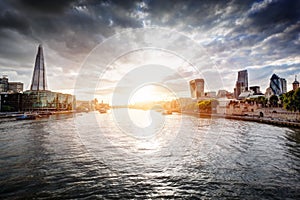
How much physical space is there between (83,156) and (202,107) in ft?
299

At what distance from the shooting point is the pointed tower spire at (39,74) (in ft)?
460

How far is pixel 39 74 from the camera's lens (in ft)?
466

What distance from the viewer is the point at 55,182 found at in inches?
442

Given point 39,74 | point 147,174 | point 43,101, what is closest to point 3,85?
point 39,74

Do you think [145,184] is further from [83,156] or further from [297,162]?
[297,162]

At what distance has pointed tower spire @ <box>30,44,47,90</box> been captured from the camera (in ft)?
460

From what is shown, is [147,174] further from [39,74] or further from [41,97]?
[39,74]

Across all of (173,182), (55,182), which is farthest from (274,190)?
(55,182)

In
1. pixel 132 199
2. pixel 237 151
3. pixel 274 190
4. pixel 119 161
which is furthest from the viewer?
pixel 237 151

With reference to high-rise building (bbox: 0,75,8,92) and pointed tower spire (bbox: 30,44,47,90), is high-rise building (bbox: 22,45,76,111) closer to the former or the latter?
pointed tower spire (bbox: 30,44,47,90)

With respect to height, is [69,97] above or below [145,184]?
above

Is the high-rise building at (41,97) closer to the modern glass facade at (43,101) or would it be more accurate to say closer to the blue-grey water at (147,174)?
the modern glass facade at (43,101)

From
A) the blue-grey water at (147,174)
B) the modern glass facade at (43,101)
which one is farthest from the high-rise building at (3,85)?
the blue-grey water at (147,174)

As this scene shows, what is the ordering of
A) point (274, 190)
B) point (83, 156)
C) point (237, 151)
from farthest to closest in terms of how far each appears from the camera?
point (237, 151), point (83, 156), point (274, 190)
